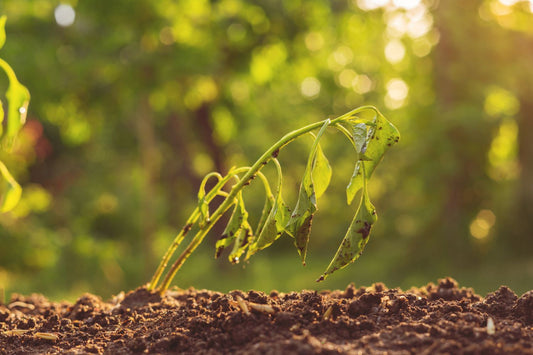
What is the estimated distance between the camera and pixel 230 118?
11.3 m

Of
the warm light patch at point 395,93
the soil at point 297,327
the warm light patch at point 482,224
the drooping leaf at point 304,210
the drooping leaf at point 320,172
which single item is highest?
the warm light patch at point 395,93

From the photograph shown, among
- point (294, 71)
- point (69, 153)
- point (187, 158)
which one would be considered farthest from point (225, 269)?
point (69, 153)

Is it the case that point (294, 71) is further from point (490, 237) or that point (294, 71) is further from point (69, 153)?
point (69, 153)

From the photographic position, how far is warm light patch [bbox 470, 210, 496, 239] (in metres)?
11.1

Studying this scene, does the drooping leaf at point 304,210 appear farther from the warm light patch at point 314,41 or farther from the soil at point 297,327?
the warm light patch at point 314,41

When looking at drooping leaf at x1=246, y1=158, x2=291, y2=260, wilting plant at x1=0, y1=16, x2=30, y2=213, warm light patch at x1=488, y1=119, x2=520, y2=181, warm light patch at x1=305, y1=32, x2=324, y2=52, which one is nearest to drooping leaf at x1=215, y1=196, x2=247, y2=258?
drooping leaf at x1=246, y1=158, x2=291, y2=260

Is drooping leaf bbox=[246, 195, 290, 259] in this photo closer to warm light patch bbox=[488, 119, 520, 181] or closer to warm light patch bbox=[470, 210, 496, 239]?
warm light patch bbox=[488, 119, 520, 181]

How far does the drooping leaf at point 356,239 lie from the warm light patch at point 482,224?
9919 millimetres

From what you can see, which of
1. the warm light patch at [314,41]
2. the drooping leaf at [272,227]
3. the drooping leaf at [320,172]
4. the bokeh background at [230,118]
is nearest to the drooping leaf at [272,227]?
the drooping leaf at [272,227]

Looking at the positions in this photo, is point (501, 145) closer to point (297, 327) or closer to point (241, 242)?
point (241, 242)

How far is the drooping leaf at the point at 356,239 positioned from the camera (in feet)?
5.55

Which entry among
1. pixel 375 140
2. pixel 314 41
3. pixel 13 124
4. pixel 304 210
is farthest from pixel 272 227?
pixel 314 41

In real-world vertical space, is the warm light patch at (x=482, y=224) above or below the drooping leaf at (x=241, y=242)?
above

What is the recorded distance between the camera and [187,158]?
13.0m
